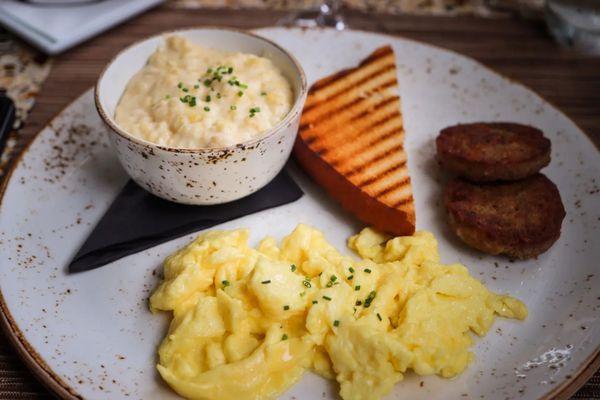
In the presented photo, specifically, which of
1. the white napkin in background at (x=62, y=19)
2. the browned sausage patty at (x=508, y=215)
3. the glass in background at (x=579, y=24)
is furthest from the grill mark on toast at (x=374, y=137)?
the white napkin in background at (x=62, y=19)

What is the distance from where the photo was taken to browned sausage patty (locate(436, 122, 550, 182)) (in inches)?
102

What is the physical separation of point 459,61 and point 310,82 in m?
0.81

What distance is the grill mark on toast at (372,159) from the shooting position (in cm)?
265

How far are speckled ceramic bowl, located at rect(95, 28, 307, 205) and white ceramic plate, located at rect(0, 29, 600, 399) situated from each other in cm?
22

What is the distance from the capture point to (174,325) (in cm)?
214

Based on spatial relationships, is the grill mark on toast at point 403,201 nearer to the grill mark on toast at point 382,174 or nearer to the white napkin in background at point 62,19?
the grill mark on toast at point 382,174

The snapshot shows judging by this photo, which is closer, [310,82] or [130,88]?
[130,88]

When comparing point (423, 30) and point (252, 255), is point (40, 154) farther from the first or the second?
point (423, 30)

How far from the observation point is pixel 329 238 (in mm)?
2604

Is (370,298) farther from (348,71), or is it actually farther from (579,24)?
(579,24)

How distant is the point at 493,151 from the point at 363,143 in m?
0.57

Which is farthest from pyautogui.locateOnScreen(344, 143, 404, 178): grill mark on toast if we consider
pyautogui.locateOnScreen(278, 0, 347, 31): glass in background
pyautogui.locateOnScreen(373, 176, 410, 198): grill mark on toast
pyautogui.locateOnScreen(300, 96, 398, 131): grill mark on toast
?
pyautogui.locateOnScreen(278, 0, 347, 31): glass in background

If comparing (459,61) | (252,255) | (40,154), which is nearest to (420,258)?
(252,255)

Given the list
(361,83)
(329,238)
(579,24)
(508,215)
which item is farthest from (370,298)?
(579,24)
